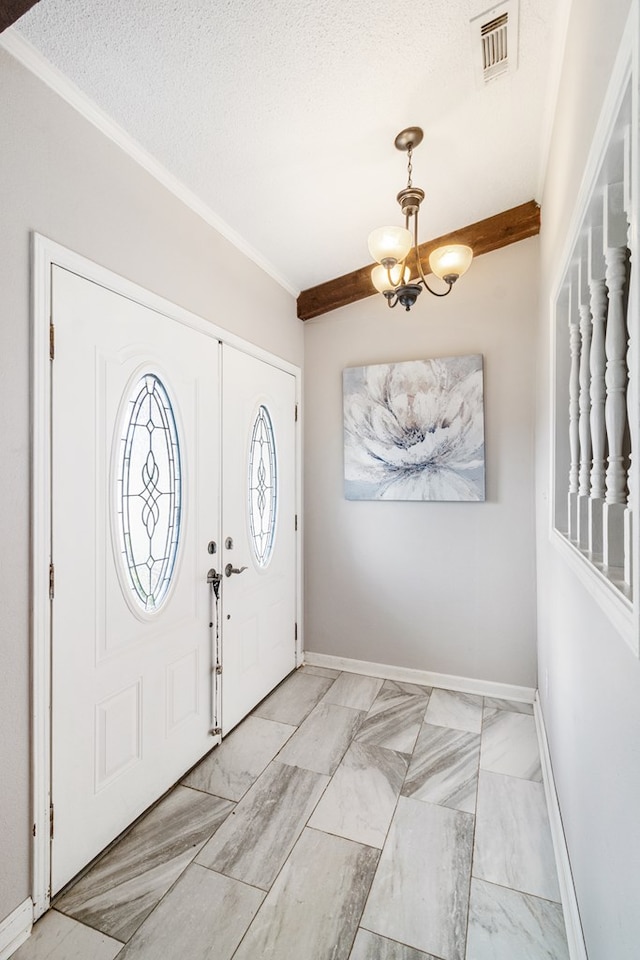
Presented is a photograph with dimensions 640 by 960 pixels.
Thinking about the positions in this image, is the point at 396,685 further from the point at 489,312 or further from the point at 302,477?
the point at 489,312

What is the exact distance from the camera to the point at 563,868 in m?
1.60

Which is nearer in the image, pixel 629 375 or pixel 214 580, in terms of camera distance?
pixel 629 375

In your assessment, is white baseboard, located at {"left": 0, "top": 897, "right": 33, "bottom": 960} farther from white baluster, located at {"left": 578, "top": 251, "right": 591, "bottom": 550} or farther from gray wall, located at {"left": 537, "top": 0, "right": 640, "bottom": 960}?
white baluster, located at {"left": 578, "top": 251, "right": 591, "bottom": 550}

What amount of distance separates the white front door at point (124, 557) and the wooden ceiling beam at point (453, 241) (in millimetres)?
1240

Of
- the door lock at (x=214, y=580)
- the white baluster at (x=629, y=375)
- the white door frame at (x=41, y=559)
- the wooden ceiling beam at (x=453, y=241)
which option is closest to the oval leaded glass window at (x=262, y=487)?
the door lock at (x=214, y=580)

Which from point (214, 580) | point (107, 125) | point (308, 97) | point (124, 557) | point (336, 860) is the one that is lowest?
point (336, 860)

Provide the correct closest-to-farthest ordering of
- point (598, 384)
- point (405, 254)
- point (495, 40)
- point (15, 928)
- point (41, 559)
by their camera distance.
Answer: point (598, 384) → point (15, 928) → point (41, 559) → point (495, 40) → point (405, 254)

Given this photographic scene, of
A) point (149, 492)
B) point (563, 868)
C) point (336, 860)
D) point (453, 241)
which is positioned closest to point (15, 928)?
point (336, 860)

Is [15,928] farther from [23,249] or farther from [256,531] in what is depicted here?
[23,249]

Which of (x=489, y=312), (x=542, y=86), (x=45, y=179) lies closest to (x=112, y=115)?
(x=45, y=179)

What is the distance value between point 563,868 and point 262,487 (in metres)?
2.22

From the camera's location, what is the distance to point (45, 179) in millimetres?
1519

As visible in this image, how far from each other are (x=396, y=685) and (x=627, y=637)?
2557mm

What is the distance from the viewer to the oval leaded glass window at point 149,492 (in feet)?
6.14
